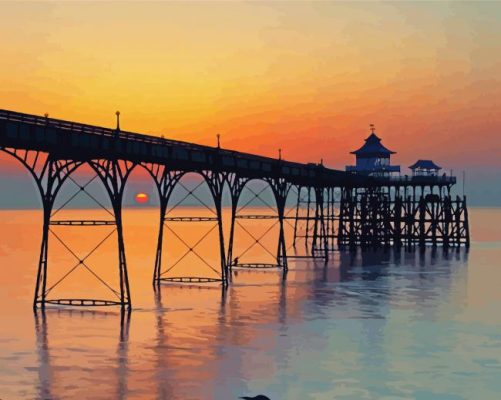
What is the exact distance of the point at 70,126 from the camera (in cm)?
4034

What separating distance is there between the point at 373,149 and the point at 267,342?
264 ft

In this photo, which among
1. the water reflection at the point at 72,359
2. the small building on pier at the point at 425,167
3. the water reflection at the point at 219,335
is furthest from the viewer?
the small building on pier at the point at 425,167

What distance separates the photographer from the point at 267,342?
3488 centimetres

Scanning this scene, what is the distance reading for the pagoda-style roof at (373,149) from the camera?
11238cm

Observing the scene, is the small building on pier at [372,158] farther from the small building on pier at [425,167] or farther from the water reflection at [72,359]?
the water reflection at [72,359]

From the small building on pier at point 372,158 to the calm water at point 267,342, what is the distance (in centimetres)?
4900

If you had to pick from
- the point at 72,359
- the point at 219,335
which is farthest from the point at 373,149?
the point at 72,359

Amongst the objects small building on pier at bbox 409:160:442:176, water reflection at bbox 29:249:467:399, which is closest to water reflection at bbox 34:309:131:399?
water reflection at bbox 29:249:467:399

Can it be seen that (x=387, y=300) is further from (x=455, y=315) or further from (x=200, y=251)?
(x=200, y=251)

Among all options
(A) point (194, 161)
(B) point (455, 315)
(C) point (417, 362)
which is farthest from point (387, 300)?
(C) point (417, 362)

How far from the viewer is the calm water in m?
26.9

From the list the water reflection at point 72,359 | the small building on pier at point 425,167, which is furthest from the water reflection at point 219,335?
the small building on pier at point 425,167

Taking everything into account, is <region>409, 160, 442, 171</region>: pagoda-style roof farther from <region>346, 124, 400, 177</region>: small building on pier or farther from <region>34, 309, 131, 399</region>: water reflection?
<region>34, 309, 131, 399</region>: water reflection

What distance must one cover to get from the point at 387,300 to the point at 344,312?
6237 mm
